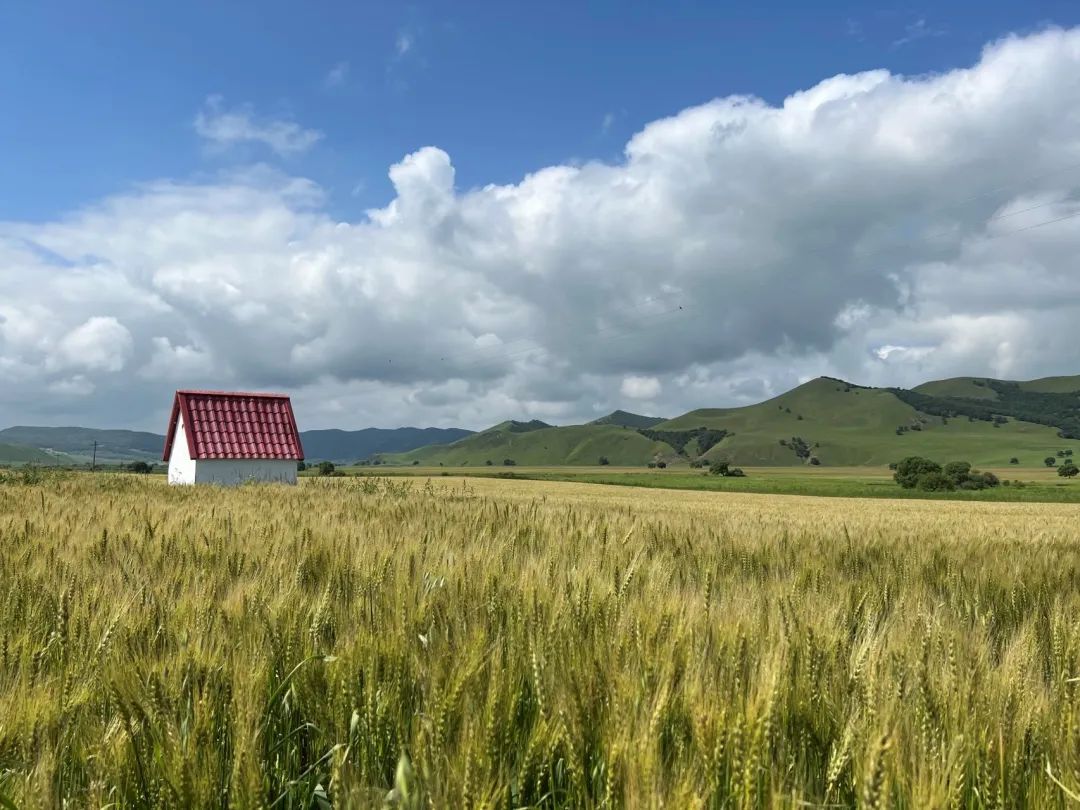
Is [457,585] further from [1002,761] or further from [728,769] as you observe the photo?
[1002,761]

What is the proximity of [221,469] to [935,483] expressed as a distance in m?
85.7

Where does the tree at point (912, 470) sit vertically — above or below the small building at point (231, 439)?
below

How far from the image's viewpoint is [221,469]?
84.4 feet

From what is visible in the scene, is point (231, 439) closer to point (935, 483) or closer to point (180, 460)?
point (180, 460)

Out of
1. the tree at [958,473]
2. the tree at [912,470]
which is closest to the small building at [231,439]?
the tree at [958,473]

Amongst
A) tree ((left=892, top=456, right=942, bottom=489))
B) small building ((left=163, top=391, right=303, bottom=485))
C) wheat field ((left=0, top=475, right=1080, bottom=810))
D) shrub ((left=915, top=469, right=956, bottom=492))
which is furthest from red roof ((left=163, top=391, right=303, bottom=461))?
tree ((left=892, top=456, right=942, bottom=489))

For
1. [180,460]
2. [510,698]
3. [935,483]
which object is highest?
[180,460]

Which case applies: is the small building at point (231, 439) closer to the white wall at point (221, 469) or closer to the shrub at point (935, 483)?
the white wall at point (221, 469)

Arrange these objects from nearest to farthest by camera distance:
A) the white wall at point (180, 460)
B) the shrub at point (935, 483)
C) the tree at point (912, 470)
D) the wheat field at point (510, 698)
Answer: the wheat field at point (510, 698) < the white wall at point (180, 460) < the shrub at point (935, 483) < the tree at point (912, 470)

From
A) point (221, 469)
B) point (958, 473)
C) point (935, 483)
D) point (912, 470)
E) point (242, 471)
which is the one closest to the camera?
point (221, 469)

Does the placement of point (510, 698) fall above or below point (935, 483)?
above

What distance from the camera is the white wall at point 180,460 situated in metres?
25.4

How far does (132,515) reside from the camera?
700 cm

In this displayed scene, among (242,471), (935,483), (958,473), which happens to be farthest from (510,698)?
(958,473)
